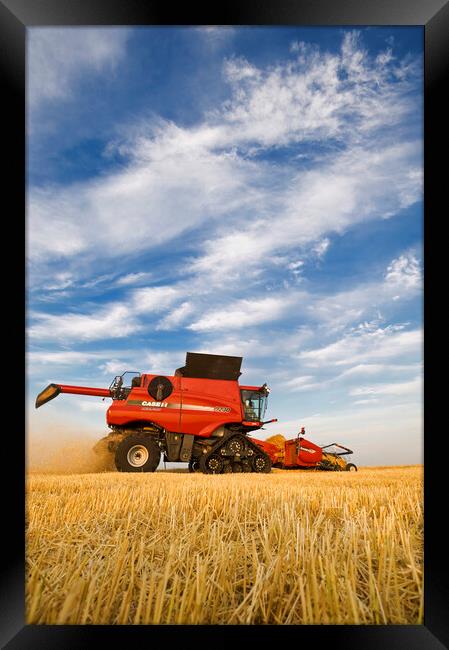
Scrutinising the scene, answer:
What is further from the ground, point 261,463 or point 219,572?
point 219,572

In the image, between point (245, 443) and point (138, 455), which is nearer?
point (138, 455)

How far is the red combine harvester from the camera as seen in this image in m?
9.16

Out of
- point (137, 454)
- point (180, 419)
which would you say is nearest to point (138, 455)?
point (137, 454)

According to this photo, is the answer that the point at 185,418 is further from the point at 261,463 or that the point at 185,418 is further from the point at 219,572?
the point at 219,572

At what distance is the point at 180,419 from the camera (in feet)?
31.0

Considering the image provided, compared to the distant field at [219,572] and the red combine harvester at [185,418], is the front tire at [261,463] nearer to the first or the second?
the red combine harvester at [185,418]

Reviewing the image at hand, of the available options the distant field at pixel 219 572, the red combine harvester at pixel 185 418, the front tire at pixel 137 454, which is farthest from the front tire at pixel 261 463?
the distant field at pixel 219 572

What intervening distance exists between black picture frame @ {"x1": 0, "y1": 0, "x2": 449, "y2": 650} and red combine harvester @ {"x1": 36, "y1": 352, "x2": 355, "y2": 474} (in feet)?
23.3

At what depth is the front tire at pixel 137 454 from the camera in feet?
29.4

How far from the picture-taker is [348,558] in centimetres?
203
